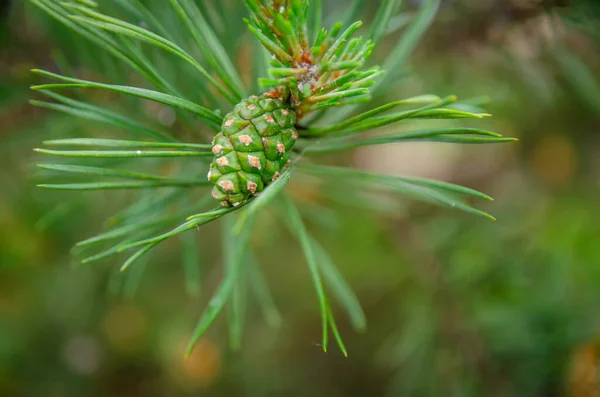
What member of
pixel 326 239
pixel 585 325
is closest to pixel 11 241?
pixel 326 239

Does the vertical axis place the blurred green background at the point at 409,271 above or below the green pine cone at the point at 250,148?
below

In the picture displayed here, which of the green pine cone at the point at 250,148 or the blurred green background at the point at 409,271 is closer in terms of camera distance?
the green pine cone at the point at 250,148

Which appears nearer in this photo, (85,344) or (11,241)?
(11,241)

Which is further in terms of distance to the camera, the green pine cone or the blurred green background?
the blurred green background

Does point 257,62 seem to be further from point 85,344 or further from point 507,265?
point 85,344

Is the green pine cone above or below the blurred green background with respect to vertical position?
above
